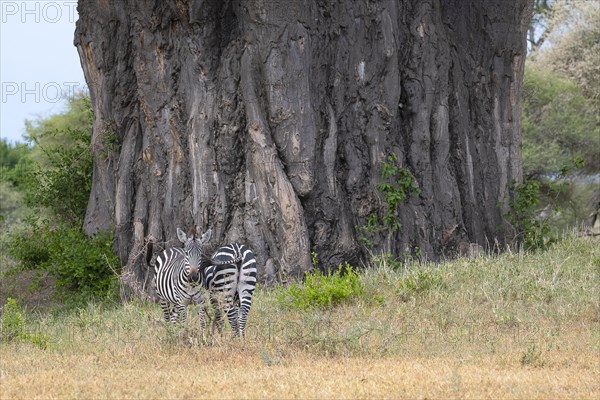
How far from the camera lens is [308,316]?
40.1 feet

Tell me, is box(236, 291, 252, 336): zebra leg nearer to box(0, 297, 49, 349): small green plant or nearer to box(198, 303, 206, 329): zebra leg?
box(198, 303, 206, 329): zebra leg

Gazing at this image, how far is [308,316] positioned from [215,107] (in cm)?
593

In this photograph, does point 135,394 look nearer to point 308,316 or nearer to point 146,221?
point 308,316

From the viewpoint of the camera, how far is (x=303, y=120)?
16344mm

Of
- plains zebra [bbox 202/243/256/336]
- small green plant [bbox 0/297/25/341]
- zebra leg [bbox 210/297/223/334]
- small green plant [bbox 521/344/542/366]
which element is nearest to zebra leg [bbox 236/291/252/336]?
plains zebra [bbox 202/243/256/336]

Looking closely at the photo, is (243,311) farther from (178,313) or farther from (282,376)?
(282,376)

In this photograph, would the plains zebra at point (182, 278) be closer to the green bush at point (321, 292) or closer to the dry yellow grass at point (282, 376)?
the dry yellow grass at point (282, 376)

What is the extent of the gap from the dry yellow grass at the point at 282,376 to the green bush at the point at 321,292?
306 centimetres

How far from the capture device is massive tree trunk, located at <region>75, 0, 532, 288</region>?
16406 millimetres

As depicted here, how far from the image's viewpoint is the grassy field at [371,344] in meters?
9.27

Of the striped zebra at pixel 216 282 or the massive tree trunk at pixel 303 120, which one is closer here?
the striped zebra at pixel 216 282

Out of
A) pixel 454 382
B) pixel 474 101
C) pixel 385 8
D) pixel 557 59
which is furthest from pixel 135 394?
pixel 557 59

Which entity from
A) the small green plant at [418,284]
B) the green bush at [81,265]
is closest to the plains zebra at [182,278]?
the small green plant at [418,284]

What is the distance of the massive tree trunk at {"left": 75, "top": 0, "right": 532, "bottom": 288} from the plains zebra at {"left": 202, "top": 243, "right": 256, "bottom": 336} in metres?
3.71
